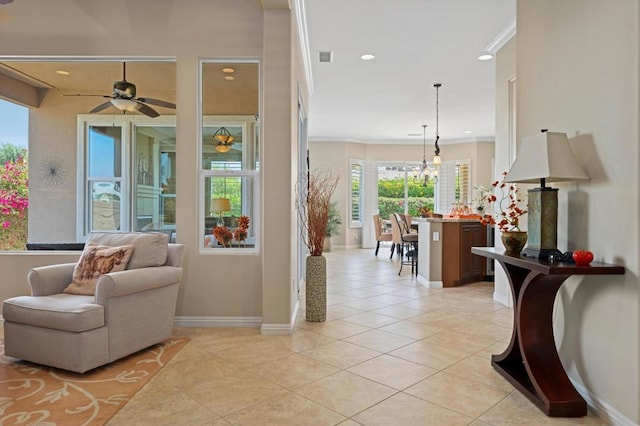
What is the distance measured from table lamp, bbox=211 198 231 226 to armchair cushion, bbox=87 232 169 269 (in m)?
0.63

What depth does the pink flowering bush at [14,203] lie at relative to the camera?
423 cm

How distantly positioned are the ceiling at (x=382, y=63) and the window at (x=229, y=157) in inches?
2.2

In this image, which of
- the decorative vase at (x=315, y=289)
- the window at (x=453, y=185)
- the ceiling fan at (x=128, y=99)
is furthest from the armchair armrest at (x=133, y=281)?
the window at (x=453, y=185)

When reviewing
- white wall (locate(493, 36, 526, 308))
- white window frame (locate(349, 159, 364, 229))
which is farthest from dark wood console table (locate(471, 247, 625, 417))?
white window frame (locate(349, 159, 364, 229))

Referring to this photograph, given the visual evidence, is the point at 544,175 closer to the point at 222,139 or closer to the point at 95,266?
the point at 222,139

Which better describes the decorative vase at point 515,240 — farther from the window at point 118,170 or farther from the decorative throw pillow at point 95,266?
the window at point 118,170

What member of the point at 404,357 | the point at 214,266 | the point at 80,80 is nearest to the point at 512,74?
the point at 404,357

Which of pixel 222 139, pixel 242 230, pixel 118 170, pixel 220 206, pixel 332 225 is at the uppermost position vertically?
pixel 222 139

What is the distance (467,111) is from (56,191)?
7127 millimetres

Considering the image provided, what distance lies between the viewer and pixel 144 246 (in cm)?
337

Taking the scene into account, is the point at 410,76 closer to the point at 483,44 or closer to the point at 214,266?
the point at 483,44

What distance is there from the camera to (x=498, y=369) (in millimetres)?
2758

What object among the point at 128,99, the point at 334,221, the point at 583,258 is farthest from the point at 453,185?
the point at 583,258

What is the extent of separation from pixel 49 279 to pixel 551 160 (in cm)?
359
